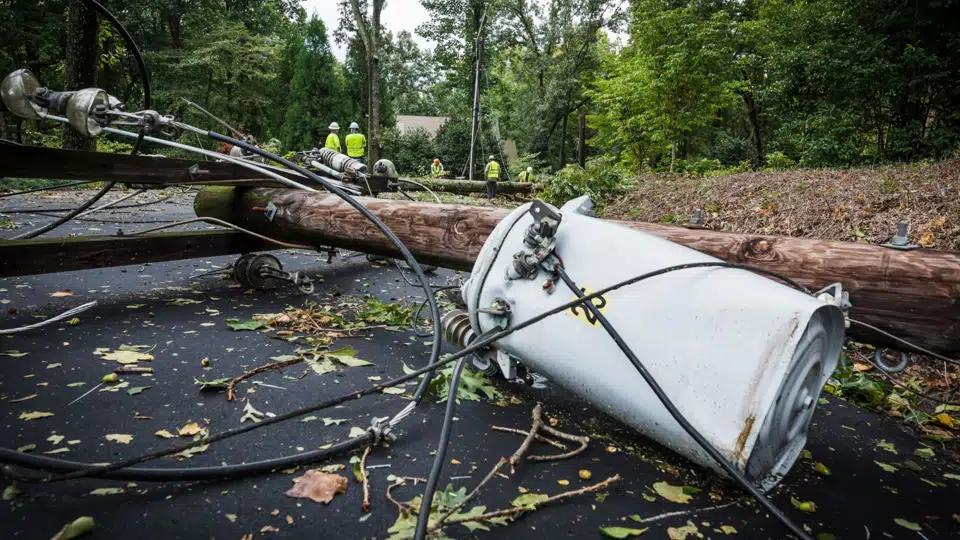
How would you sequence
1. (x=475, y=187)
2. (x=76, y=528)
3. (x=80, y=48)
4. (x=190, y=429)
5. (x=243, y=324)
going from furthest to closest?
(x=475, y=187)
(x=80, y=48)
(x=243, y=324)
(x=190, y=429)
(x=76, y=528)

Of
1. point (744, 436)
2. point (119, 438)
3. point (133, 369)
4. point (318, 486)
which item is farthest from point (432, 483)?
point (133, 369)

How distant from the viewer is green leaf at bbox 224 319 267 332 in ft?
9.93

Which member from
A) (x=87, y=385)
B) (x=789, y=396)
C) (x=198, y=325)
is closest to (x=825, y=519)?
(x=789, y=396)

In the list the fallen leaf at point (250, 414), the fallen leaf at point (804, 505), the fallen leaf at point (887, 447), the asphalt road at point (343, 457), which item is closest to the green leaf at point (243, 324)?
the asphalt road at point (343, 457)

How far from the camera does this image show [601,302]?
1654 mm

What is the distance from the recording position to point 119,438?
70.4 inches

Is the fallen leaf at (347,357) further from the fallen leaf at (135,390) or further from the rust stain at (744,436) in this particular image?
the rust stain at (744,436)

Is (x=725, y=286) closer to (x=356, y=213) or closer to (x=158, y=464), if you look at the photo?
(x=158, y=464)

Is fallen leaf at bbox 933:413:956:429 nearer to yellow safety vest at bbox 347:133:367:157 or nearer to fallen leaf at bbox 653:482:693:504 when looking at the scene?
fallen leaf at bbox 653:482:693:504

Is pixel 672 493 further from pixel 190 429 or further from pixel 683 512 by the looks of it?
pixel 190 429

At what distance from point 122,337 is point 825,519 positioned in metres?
3.26

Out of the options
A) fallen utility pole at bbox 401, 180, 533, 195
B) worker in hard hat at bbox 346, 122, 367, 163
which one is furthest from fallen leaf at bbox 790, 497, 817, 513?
fallen utility pole at bbox 401, 180, 533, 195

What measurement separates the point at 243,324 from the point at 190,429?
1267 mm

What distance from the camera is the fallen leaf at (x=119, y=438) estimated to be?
177cm
